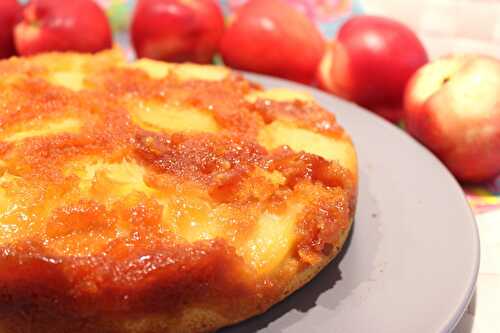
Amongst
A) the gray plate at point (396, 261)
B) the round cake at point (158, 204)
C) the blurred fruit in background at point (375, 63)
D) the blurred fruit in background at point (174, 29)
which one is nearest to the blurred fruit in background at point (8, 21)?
the blurred fruit in background at point (174, 29)

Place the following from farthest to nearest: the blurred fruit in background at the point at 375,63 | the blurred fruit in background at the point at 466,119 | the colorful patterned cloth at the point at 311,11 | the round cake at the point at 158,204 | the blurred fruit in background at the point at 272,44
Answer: the colorful patterned cloth at the point at 311,11, the blurred fruit in background at the point at 272,44, the blurred fruit in background at the point at 375,63, the blurred fruit in background at the point at 466,119, the round cake at the point at 158,204

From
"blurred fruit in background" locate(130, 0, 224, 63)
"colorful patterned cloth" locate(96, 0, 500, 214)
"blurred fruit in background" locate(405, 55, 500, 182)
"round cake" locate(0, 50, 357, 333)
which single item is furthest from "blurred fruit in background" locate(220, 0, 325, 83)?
"round cake" locate(0, 50, 357, 333)

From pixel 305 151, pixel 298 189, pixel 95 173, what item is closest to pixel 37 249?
pixel 95 173

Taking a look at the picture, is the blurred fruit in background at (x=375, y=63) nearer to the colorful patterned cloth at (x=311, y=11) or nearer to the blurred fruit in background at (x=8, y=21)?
the colorful patterned cloth at (x=311, y=11)

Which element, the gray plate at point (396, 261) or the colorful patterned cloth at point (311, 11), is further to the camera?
the colorful patterned cloth at point (311, 11)

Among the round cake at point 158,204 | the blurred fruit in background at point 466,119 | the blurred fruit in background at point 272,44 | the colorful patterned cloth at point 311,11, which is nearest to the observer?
the round cake at point 158,204

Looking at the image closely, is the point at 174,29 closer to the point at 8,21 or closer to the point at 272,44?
the point at 272,44

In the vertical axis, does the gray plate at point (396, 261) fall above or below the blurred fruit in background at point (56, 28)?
below
